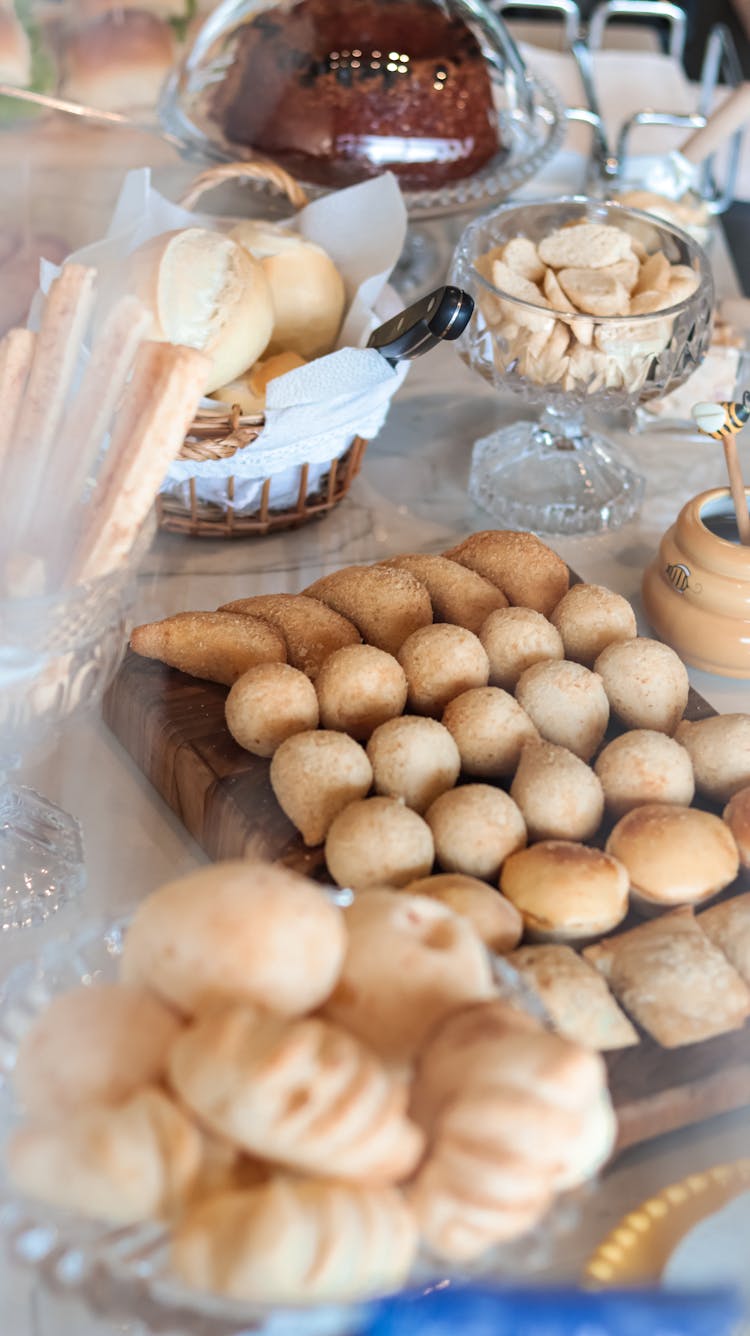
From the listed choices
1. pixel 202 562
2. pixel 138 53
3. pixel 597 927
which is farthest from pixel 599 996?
pixel 138 53

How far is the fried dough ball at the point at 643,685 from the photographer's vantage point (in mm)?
591

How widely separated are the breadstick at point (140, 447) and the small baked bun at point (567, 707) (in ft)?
0.64

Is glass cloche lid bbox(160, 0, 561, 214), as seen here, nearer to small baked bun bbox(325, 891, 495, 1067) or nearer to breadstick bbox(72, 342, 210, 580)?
breadstick bbox(72, 342, 210, 580)

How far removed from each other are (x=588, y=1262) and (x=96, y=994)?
158mm

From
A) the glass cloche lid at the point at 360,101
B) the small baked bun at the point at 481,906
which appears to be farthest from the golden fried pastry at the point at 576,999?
the glass cloche lid at the point at 360,101

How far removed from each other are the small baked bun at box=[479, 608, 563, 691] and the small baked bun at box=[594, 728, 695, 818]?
0.07 m

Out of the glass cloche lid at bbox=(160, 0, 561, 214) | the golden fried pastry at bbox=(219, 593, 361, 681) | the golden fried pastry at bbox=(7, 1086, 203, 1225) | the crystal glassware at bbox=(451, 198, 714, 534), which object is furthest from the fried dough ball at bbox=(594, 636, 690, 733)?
the glass cloche lid at bbox=(160, 0, 561, 214)

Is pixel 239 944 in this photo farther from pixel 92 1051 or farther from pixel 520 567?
pixel 520 567

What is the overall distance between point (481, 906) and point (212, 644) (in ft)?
0.69

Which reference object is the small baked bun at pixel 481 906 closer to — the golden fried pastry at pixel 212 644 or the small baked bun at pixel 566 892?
the small baked bun at pixel 566 892

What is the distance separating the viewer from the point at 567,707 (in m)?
0.57

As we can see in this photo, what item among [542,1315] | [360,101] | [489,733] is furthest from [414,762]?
[360,101]

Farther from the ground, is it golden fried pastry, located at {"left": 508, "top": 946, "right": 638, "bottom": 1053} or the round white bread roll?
the round white bread roll

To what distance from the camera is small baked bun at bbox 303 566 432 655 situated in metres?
0.63
